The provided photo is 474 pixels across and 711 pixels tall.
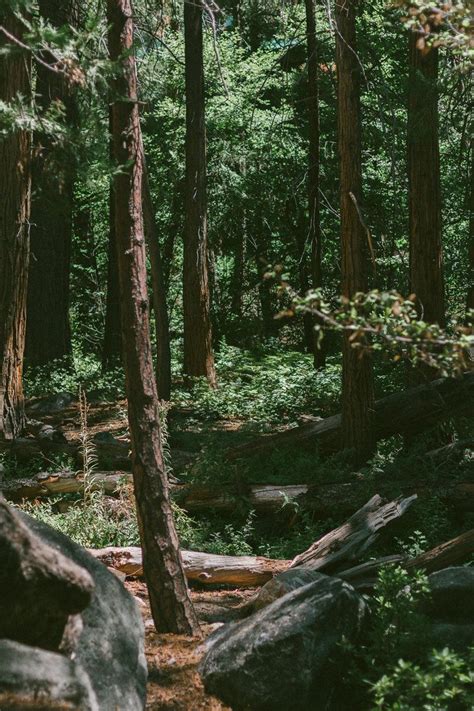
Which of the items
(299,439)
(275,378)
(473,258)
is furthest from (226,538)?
(473,258)

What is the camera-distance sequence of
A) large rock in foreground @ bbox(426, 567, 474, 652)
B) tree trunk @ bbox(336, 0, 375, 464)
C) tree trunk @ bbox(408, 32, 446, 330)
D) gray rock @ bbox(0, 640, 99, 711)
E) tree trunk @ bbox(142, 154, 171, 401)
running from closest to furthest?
1. gray rock @ bbox(0, 640, 99, 711)
2. large rock in foreground @ bbox(426, 567, 474, 652)
3. tree trunk @ bbox(336, 0, 375, 464)
4. tree trunk @ bbox(408, 32, 446, 330)
5. tree trunk @ bbox(142, 154, 171, 401)

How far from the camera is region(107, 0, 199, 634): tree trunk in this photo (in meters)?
6.25

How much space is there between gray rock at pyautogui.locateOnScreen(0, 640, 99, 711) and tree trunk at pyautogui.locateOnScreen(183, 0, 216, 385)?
12250 millimetres

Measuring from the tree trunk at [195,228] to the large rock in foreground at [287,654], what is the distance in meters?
10.5

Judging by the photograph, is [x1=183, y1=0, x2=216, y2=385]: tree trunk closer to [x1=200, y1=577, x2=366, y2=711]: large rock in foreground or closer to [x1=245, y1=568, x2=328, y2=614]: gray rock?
[x1=245, y1=568, x2=328, y2=614]: gray rock

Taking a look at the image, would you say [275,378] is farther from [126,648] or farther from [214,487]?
[126,648]

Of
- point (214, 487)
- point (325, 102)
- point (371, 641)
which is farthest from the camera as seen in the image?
point (325, 102)

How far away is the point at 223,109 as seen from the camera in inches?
806

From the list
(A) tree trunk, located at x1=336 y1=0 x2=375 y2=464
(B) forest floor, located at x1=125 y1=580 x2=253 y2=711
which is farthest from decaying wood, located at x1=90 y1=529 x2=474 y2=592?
(A) tree trunk, located at x1=336 y1=0 x2=375 y2=464

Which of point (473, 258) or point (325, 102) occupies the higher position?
point (325, 102)

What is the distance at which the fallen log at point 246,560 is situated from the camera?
26.2 ft

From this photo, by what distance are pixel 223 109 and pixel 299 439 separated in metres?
11.6

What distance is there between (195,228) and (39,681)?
13.3 m

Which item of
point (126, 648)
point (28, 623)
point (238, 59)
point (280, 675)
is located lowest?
point (280, 675)
